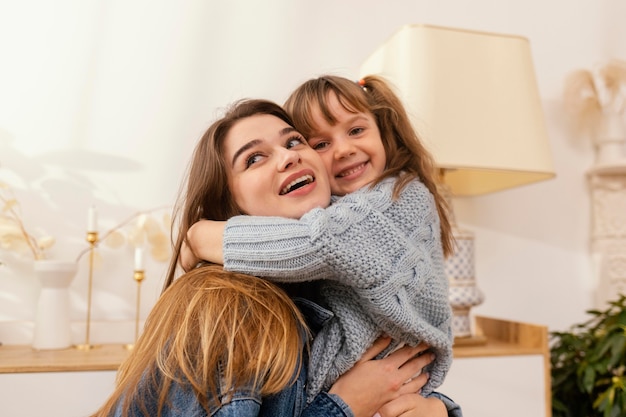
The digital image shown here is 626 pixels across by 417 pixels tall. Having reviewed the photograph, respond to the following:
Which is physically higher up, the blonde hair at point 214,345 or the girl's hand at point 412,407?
the blonde hair at point 214,345

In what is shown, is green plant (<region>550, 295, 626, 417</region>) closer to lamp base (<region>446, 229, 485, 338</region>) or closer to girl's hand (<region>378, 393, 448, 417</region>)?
lamp base (<region>446, 229, 485, 338</region>)

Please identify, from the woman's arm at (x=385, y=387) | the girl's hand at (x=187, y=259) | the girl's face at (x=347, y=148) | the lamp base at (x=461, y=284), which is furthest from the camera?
the lamp base at (x=461, y=284)

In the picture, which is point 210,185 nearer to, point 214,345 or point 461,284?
point 214,345

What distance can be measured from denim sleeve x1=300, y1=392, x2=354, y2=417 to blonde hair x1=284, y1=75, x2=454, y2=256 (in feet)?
1.34

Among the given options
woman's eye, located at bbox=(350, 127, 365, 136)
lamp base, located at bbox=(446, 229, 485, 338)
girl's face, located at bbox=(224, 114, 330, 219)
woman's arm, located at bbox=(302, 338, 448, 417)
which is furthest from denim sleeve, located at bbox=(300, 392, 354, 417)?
→ lamp base, located at bbox=(446, 229, 485, 338)

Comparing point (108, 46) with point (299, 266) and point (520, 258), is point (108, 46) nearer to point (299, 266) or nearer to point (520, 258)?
point (299, 266)

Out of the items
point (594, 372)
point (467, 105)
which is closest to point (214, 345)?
point (467, 105)

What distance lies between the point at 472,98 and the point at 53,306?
3.97 ft

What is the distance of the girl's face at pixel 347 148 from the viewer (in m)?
1.11

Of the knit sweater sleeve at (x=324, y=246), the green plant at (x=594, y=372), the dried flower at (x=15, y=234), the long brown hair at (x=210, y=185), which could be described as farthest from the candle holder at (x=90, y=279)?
the green plant at (x=594, y=372)

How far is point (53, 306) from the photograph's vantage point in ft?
4.64

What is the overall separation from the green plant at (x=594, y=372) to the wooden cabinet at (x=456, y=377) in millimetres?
163

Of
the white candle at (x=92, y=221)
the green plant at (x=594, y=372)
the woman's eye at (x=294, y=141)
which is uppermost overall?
the woman's eye at (x=294, y=141)

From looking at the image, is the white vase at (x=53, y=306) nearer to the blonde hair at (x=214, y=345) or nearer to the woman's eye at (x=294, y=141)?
the blonde hair at (x=214, y=345)
